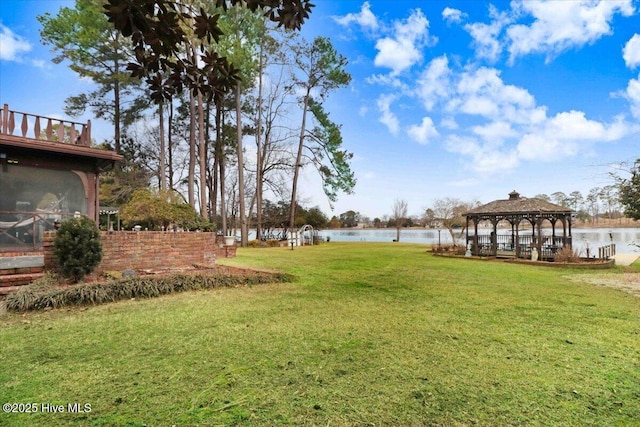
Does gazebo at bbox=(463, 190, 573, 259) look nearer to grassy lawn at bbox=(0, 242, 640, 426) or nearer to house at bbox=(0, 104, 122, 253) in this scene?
grassy lawn at bbox=(0, 242, 640, 426)

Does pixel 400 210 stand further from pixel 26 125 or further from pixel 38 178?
pixel 26 125

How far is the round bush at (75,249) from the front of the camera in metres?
5.49

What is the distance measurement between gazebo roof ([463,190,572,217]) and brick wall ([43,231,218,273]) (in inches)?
540

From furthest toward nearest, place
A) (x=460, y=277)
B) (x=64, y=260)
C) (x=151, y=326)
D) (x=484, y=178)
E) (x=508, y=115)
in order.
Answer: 1. (x=484, y=178)
2. (x=508, y=115)
3. (x=460, y=277)
4. (x=64, y=260)
5. (x=151, y=326)

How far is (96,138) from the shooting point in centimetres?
2030

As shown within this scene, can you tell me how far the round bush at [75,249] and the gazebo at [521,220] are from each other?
51.3 ft

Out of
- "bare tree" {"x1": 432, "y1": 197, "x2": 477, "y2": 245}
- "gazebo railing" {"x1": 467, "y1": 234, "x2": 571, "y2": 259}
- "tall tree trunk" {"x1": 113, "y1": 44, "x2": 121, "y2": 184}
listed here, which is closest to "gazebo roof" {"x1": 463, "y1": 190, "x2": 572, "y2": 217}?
"gazebo railing" {"x1": 467, "y1": 234, "x2": 571, "y2": 259}

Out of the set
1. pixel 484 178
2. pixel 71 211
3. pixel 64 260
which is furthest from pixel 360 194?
pixel 64 260

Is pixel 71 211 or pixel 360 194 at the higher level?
pixel 360 194

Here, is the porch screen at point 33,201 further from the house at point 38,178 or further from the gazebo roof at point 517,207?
the gazebo roof at point 517,207

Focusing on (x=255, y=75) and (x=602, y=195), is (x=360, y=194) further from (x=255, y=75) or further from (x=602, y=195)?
(x=602, y=195)

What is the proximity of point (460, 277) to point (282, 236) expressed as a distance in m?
18.7

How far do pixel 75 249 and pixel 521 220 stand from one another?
17755 mm

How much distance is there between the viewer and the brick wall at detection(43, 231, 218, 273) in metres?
6.79
